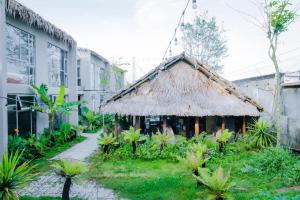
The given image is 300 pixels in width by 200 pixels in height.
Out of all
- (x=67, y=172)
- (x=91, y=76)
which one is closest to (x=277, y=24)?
(x=67, y=172)

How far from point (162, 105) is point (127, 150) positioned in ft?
10.0

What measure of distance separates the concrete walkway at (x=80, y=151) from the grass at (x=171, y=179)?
1243 mm

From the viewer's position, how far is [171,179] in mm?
9422

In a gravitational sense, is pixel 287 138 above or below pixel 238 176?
above

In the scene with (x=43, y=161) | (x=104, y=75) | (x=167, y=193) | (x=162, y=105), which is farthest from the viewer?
(x=104, y=75)

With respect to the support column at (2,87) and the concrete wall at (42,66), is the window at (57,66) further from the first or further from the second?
the support column at (2,87)

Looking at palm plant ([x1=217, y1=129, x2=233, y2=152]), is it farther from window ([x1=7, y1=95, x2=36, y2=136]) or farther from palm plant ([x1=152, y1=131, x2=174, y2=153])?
window ([x1=7, y1=95, x2=36, y2=136])

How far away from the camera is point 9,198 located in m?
5.99

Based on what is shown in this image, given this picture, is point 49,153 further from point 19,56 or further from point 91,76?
point 91,76

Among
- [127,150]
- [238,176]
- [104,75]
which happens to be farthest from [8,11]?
[104,75]

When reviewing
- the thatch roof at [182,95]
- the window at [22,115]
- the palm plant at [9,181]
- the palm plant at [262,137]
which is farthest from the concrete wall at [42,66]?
the palm plant at [262,137]

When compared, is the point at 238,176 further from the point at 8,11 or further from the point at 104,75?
the point at 104,75

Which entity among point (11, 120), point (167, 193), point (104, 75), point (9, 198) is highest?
point (104, 75)

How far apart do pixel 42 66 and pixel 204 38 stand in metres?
24.1
